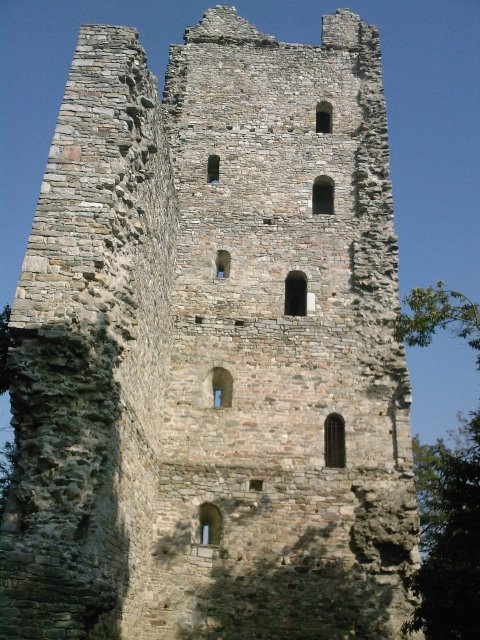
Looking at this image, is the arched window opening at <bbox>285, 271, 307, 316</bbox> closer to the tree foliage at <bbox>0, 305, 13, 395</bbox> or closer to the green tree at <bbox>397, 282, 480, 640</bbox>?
the green tree at <bbox>397, 282, 480, 640</bbox>

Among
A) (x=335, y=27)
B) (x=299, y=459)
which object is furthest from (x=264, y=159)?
(x=299, y=459)

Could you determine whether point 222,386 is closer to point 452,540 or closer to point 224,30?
point 452,540

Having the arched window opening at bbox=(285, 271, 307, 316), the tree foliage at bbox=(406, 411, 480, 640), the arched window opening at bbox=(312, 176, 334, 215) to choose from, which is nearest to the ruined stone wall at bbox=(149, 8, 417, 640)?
the arched window opening at bbox=(312, 176, 334, 215)

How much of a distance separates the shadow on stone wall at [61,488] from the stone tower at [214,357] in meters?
0.02

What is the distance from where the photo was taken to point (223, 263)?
14.8 m

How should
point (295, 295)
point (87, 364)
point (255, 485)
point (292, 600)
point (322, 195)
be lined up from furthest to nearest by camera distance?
point (322, 195) < point (295, 295) < point (255, 485) < point (292, 600) < point (87, 364)

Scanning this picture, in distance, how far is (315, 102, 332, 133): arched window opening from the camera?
16.8m

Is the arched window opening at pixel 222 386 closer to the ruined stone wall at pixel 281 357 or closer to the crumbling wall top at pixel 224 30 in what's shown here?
the ruined stone wall at pixel 281 357

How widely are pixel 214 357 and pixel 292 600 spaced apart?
4718 mm

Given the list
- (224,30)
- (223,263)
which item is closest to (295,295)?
(223,263)

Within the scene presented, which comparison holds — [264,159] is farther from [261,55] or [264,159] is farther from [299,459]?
[299,459]

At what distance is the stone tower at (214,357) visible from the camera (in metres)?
8.05

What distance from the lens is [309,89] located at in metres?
17.0

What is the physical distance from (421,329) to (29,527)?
25.2 ft
